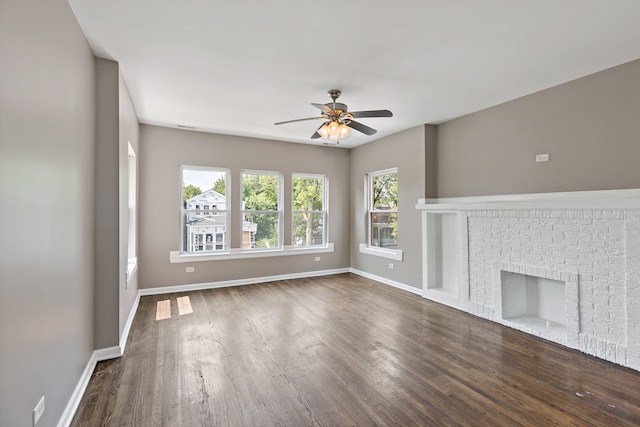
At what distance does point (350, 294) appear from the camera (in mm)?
5211

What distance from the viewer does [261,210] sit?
6.11m

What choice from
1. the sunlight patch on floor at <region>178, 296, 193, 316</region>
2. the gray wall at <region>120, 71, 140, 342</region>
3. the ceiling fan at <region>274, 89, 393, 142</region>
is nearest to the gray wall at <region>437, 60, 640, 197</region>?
the ceiling fan at <region>274, 89, 393, 142</region>

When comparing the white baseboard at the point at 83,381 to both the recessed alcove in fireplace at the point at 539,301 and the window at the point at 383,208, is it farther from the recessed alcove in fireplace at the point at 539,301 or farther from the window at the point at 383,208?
the window at the point at 383,208

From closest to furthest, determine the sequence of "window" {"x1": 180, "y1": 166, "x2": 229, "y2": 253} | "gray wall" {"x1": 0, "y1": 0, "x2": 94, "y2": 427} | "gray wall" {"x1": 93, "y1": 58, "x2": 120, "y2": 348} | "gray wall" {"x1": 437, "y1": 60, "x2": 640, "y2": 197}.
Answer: "gray wall" {"x1": 0, "y1": 0, "x2": 94, "y2": 427}
"gray wall" {"x1": 93, "y1": 58, "x2": 120, "y2": 348}
"gray wall" {"x1": 437, "y1": 60, "x2": 640, "y2": 197}
"window" {"x1": 180, "y1": 166, "x2": 229, "y2": 253}

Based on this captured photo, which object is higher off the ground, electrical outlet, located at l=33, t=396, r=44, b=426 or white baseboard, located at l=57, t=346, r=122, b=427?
electrical outlet, located at l=33, t=396, r=44, b=426

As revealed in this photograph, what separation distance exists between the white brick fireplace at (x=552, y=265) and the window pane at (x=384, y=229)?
1087 millimetres

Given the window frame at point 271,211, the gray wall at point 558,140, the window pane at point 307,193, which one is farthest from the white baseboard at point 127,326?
the gray wall at point 558,140

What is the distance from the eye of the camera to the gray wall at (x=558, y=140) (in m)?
3.04

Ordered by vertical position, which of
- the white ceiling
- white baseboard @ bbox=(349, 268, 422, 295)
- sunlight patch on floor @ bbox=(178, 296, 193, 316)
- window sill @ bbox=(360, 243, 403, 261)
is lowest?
sunlight patch on floor @ bbox=(178, 296, 193, 316)

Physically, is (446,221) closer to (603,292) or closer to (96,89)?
(603,292)

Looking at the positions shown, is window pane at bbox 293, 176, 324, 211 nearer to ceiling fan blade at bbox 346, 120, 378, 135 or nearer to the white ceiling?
the white ceiling

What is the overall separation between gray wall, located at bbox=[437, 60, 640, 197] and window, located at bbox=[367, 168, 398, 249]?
4.33ft

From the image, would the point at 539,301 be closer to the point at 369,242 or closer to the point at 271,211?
the point at 369,242

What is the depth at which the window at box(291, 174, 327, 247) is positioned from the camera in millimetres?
6520
